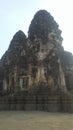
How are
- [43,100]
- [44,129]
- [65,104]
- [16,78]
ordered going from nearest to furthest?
[44,129] < [65,104] < [43,100] < [16,78]

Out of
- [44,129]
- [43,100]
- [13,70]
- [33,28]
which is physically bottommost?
[44,129]

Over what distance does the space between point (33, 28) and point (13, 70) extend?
5329 millimetres

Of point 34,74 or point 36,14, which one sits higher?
point 36,14

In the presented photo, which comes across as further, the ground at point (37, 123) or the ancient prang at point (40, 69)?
the ancient prang at point (40, 69)

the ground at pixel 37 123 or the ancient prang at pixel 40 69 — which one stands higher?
the ancient prang at pixel 40 69

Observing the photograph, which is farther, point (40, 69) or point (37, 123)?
point (40, 69)

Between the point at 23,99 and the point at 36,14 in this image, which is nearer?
the point at 23,99

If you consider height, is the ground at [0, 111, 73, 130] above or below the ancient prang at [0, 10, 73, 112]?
below

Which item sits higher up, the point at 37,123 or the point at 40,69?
the point at 40,69

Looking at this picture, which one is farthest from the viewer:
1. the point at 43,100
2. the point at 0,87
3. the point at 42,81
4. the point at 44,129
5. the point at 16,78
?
the point at 0,87

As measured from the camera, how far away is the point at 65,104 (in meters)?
14.5

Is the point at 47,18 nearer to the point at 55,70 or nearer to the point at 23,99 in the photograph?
the point at 55,70

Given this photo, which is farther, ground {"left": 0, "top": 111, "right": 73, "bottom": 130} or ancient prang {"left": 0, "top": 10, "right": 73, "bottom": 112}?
ancient prang {"left": 0, "top": 10, "right": 73, "bottom": 112}

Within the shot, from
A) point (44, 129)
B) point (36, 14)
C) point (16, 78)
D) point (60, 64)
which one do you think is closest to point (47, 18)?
point (36, 14)
